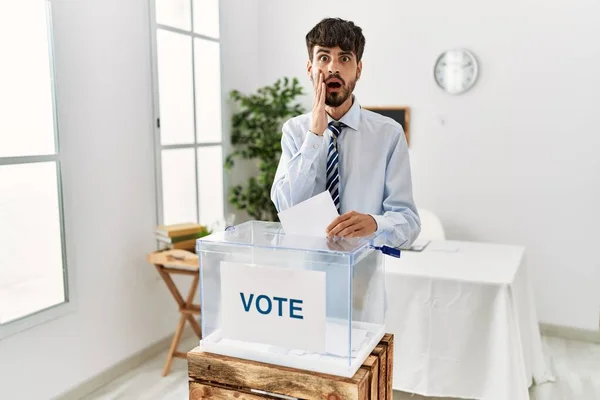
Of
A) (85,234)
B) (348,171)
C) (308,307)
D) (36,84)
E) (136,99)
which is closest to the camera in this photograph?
(308,307)

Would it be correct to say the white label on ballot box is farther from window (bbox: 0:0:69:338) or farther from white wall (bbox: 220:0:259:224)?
white wall (bbox: 220:0:259:224)

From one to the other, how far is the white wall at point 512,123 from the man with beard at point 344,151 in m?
2.59

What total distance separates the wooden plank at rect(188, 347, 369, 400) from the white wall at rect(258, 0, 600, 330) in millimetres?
3212

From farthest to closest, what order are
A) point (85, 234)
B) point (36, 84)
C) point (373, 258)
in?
1. point (85, 234)
2. point (36, 84)
3. point (373, 258)

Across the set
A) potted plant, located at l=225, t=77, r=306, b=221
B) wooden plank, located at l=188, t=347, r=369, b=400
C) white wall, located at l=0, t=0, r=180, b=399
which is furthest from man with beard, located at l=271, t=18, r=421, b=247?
potted plant, located at l=225, t=77, r=306, b=221

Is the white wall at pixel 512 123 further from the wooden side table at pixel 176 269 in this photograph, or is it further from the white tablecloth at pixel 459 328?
the wooden side table at pixel 176 269

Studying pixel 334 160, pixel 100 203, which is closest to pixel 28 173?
pixel 100 203

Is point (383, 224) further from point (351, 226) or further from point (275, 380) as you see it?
point (275, 380)

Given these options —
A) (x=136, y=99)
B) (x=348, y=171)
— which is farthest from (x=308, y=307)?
(x=136, y=99)

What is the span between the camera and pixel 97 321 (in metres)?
3.25

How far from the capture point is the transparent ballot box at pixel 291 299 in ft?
3.96

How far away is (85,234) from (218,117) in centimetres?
154

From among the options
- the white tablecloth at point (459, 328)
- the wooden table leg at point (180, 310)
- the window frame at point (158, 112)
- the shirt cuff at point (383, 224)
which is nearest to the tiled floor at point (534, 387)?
the wooden table leg at point (180, 310)

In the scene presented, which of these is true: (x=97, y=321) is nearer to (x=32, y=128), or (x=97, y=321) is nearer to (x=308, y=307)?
(x=32, y=128)
